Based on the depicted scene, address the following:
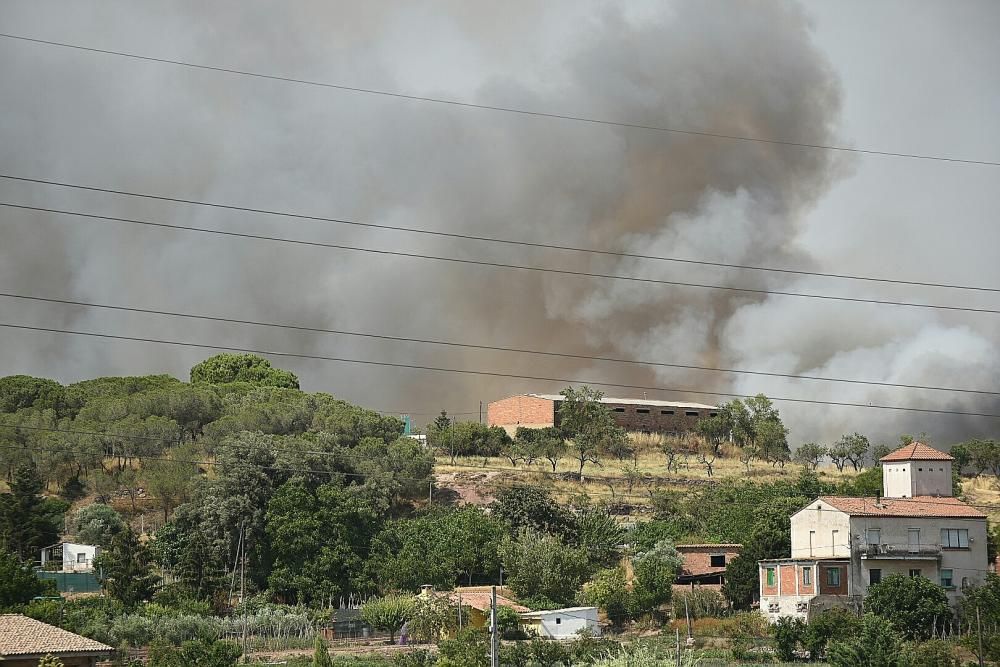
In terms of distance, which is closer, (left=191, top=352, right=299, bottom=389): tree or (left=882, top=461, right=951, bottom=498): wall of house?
(left=882, top=461, right=951, bottom=498): wall of house

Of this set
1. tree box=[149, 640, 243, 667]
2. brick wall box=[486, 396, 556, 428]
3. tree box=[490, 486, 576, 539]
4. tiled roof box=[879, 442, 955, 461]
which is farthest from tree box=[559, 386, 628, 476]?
tree box=[149, 640, 243, 667]

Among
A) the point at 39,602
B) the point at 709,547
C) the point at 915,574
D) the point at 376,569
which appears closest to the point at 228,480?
the point at 376,569

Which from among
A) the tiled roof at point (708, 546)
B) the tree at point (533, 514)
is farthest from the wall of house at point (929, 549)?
the tree at point (533, 514)

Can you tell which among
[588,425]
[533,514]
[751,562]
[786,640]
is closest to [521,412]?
[588,425]

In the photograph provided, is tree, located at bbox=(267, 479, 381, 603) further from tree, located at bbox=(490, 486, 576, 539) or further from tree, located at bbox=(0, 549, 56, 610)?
tree, located at bbox=(0, 549, 56, 610)

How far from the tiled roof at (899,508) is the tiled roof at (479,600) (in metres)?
17.9

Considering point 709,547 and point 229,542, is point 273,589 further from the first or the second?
point 709,547

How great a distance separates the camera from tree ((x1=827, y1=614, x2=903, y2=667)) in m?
45.1

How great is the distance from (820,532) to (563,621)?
51.5ft

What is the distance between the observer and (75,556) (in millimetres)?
71500

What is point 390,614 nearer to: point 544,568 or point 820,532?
point 544,568

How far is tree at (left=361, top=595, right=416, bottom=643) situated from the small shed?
1648 cm

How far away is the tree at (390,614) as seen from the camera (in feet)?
199

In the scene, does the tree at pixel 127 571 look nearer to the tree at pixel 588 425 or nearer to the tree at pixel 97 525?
the tree at pixel 97 525
